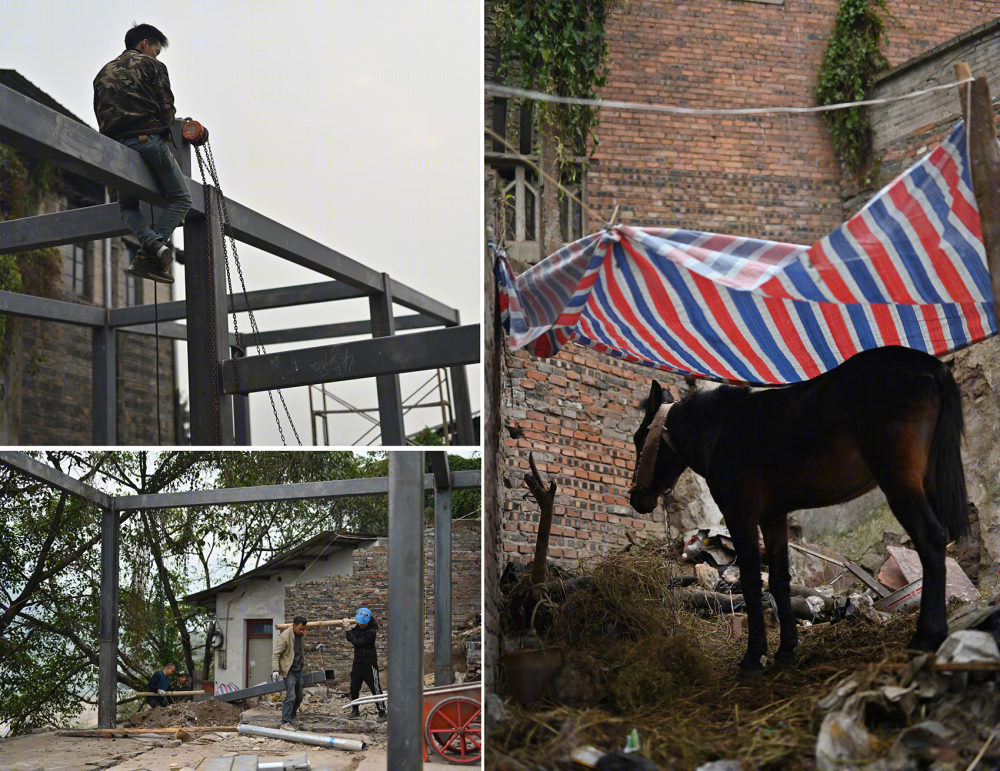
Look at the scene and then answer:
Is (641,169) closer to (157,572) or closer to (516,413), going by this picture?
(516,413)

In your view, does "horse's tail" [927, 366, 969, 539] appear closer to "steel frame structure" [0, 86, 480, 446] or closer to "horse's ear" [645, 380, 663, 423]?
"horse's ear" [645, 380, 663, 423]

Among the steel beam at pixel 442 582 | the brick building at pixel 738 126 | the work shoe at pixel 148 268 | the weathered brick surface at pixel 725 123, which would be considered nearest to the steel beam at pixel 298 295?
the steel beam at pixel 442 582

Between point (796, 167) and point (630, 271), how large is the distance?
7874mm

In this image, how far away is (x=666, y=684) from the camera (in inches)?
176

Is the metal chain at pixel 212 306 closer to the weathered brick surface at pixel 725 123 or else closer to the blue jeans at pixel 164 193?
the blue jeans at pixel 164 193

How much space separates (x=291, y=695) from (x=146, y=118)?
23.7ft

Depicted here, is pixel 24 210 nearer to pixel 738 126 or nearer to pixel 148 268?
pixel 148 268

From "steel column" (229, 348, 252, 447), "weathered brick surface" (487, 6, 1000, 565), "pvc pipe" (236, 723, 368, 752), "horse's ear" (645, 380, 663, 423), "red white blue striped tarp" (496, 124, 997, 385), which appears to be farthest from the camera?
"weathered brick surface" (487, 6, 1000, 565)

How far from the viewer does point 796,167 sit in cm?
1157

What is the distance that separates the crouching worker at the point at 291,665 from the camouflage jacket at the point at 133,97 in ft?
21.5

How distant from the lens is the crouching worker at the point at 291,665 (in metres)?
10.0

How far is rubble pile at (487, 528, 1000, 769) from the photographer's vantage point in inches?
131

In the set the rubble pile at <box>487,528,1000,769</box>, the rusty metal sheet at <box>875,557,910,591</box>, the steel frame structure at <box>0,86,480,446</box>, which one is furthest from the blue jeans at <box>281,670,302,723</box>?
the rusty metal sheet at <box>875,557,910,591</box>

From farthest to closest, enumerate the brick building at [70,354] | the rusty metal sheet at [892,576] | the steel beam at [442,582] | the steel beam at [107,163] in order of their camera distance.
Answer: the brick building at [70,354] < the steel beam at [442,582] < the rusty metal sheet at [892,576] < the steel beam at [107,163]
